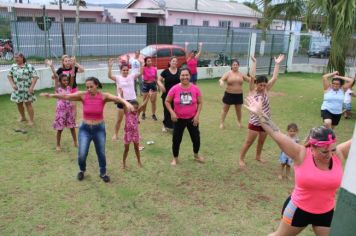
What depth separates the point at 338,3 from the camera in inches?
348

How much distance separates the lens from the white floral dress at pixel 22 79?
27.1ft

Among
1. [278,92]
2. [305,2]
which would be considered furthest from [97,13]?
[305,2]

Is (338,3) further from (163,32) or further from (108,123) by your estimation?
(163,32)

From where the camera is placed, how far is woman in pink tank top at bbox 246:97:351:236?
312cm

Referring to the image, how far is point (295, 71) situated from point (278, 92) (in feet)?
26.0

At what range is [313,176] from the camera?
3.13 meters

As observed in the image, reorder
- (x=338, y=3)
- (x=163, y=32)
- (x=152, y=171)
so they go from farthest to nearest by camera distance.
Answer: (x=163, y=32)
(x=338, y=3)
(x=152, y=171)

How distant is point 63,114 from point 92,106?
5.68ft

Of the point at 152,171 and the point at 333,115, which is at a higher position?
the point at 333,115

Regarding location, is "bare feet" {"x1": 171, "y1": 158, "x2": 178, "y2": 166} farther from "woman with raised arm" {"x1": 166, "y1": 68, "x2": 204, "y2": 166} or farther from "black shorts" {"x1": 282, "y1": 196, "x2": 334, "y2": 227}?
"black shorts" {"x1": 282, "y1": 196, "x2": 334, "y2": 227}

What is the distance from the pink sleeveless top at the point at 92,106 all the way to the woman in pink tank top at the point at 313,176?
9.35 ft

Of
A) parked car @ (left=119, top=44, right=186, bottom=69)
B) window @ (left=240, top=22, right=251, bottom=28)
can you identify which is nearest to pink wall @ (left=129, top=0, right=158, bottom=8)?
window @ (left=240, top=22, right=251, bottom=28)

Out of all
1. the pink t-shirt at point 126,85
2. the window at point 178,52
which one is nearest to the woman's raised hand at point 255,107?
the pink t-shirt at point 126,85

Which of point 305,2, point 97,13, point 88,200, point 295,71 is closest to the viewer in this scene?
point 88,200
